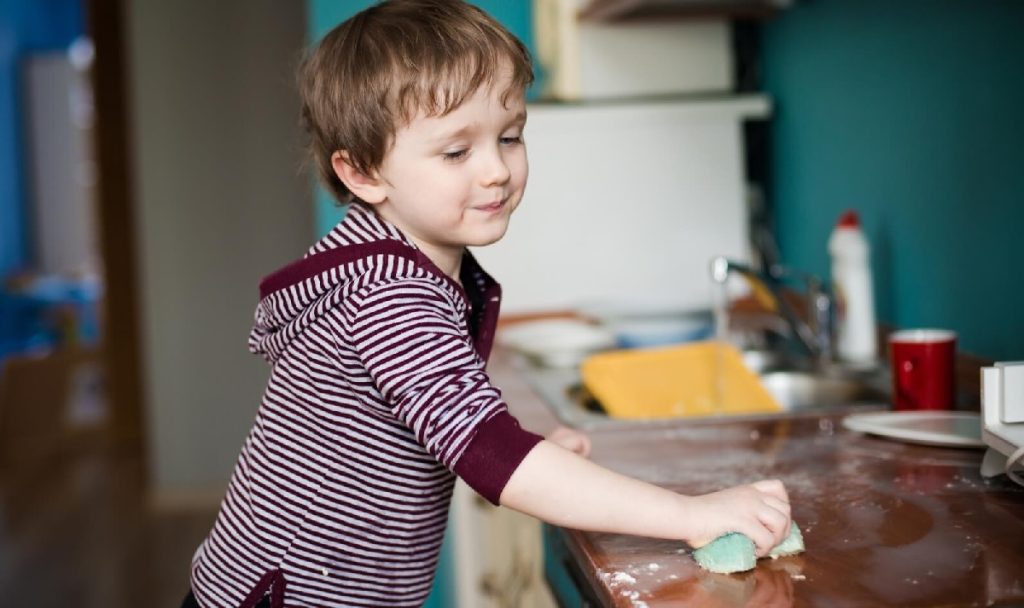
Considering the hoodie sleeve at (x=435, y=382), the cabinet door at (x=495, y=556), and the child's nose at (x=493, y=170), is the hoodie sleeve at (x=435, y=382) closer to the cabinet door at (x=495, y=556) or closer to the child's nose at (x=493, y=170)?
the child's nose at (x=493, y=170)

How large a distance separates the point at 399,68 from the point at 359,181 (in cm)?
13

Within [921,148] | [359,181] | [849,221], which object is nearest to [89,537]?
[849,221]

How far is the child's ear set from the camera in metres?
1.18

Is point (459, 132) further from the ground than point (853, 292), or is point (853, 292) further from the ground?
point (459, 132)

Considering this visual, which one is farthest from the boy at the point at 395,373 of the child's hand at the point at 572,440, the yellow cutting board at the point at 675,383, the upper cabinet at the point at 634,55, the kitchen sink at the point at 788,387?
→ the upper cabinet at the point at 634,55

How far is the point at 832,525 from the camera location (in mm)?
1098

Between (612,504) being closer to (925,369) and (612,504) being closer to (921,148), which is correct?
(925,369)

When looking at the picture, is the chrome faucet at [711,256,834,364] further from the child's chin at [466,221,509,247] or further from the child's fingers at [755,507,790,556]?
the child's fingers at [755,507,790,556]

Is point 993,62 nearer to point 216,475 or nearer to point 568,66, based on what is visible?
point 568,66

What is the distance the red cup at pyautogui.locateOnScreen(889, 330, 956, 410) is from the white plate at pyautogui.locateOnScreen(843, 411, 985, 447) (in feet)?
0.12

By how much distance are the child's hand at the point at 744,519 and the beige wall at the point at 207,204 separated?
3.88m

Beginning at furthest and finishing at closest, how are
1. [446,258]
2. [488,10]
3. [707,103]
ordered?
[488,10] → [707,103] → [446,258]

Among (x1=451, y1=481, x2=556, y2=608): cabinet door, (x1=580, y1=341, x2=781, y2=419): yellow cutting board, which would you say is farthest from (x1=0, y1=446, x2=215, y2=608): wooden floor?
(x1=580, y1=341, x2=781, y2=419): yellow cutting board

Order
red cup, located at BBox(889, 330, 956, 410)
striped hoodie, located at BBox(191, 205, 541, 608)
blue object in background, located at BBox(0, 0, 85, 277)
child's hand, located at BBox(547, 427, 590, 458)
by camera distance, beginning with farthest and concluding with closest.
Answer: blue object in background, located at BBox(0, 0, 85, 277)
red cup, located at BBox(889, 330, 956, 410)
child's hand, located at BBox(547, 427, 590, 458)
striped hoodie, located at BBox(191, 205, 541, 608)
